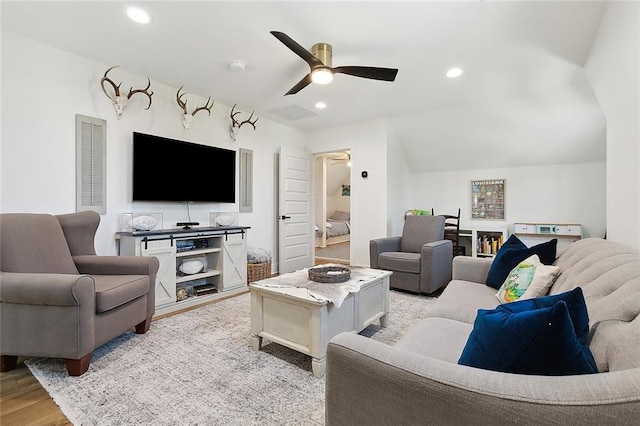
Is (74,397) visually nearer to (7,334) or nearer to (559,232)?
(7,334)

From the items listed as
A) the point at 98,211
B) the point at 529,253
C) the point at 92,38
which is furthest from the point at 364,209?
the point at 92,38

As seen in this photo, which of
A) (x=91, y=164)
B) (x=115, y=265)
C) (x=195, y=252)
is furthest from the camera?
(x=195, y=252)

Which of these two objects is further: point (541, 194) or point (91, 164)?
point (541, 194)

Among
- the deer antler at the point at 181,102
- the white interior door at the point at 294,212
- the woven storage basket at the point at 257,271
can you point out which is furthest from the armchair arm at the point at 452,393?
the white interior door at the point at 294,212

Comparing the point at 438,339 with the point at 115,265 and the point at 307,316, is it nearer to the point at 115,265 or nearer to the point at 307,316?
the point at 307,316

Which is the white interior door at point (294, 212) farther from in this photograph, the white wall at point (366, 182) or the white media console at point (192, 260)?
the white media console at point (192, 260)

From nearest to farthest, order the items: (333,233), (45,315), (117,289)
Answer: (45,315) → (117,289) → (333,233)

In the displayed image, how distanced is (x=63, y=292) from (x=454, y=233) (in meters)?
4.96

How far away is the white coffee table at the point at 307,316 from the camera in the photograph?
5.96 feet

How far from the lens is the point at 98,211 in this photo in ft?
9.36

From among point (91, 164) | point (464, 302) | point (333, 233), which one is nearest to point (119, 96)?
point (91, 164)

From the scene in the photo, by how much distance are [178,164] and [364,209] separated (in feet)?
9.17

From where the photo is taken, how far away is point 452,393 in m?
0.69

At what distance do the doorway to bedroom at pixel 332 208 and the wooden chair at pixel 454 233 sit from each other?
187cm
